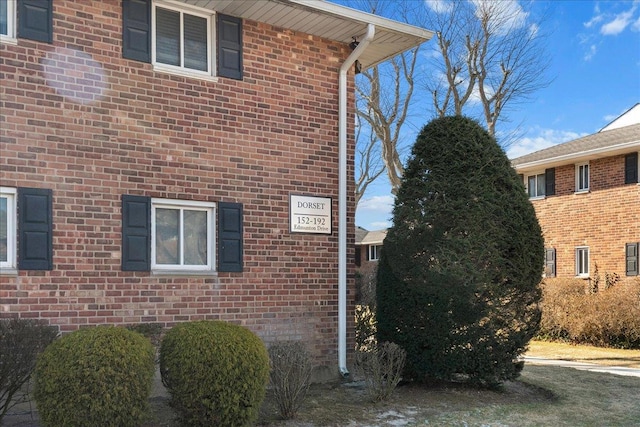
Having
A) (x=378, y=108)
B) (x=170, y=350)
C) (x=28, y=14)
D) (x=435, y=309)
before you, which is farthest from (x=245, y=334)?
(x=378, y=108)

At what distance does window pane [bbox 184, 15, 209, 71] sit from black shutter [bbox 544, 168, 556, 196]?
1502cm

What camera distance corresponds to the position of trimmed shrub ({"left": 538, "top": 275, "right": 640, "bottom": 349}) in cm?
1577

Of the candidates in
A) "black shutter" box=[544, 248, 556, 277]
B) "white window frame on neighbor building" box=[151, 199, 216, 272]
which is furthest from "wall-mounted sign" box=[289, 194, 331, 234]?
"black shutter" box=[544, 248, 556, 277]

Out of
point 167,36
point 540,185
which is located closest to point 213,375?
point 167,36

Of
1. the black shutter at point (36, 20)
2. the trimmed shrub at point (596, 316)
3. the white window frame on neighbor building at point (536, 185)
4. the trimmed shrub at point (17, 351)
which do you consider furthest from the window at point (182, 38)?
the white window frame on neighbor building at point (536, 185)

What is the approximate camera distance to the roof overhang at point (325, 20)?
339 inches

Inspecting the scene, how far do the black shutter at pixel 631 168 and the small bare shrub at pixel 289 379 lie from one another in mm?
14151

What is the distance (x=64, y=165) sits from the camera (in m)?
7.63

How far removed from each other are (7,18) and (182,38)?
210cm

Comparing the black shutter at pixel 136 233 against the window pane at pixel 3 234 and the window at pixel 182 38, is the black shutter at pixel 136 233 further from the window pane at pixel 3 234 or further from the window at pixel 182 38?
the window at pixel 182 38

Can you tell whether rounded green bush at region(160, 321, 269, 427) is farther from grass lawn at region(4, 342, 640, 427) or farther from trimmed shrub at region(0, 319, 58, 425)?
trimmed shrub at region(0, 319, 58, 425)

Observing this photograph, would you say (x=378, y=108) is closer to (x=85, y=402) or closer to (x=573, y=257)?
(x=573, y=257)

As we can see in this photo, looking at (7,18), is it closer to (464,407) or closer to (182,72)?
(182,72)

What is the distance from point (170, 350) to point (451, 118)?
508cm
